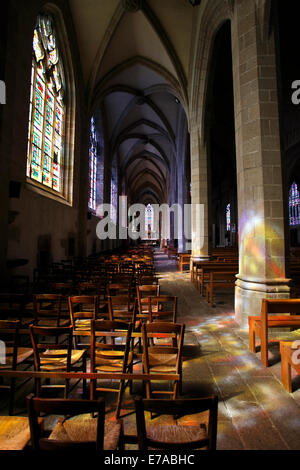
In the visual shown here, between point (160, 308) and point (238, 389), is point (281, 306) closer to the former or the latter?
point (238, 389)

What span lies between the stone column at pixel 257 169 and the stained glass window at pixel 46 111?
6.52 m

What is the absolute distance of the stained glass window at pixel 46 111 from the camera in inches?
336

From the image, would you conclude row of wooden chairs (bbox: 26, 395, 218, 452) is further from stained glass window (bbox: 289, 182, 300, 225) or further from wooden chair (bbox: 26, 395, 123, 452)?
stained glass window (bbox: 289, 182, 300, 225)

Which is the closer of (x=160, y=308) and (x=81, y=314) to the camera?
(x=81, y=314)

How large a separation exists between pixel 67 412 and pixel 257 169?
15.1 feet

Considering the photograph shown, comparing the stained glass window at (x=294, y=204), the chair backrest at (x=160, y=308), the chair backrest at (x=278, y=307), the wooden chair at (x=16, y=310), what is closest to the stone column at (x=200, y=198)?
the chair backrest at (x=160, y=308)

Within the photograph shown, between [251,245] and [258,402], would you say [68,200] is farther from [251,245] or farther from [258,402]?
[258,402]

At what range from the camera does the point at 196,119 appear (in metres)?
11.3

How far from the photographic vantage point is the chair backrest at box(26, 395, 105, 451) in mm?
991

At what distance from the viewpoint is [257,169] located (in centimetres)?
462

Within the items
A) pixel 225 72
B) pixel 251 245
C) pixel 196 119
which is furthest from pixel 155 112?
pixel 251 245

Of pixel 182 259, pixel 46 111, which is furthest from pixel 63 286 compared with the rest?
pixel 182 259

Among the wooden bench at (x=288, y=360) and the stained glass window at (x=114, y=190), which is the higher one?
the stained glass window at (x=114, y=190)

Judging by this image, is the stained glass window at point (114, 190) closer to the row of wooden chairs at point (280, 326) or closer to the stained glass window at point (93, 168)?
the stained glass window at point (93, 168)
